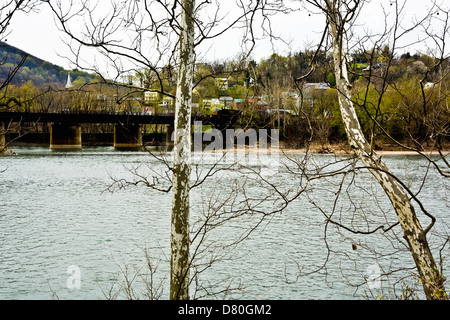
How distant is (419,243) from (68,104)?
99.4m

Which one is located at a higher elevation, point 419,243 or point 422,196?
point 419,243

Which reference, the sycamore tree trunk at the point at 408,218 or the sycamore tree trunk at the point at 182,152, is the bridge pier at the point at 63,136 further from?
the sycamore tree trunk at the point at 408,218

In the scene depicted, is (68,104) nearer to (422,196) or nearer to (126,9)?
(422,196)

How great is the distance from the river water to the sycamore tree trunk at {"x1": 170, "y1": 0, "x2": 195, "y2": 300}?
0.43 m

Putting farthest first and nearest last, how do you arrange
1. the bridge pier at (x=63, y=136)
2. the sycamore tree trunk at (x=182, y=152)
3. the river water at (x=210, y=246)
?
the bridge pier at (x=63, y=136)
the river water at (x=210, y=246)
the sycamore tree trunk at (x=182, y=152)

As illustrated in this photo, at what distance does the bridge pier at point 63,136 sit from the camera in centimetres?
7625

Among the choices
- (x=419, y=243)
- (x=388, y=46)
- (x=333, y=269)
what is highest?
(x=388, y=46)

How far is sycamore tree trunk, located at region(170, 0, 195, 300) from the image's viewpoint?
5395 mm

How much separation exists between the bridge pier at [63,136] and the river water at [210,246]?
2116 inches

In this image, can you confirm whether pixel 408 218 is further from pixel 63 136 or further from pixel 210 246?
pixel 63 136

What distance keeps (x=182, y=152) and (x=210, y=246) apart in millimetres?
8562

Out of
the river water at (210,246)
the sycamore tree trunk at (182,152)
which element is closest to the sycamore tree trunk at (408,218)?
the river water at (210,246)

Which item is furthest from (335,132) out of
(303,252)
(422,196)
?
(303,252)
